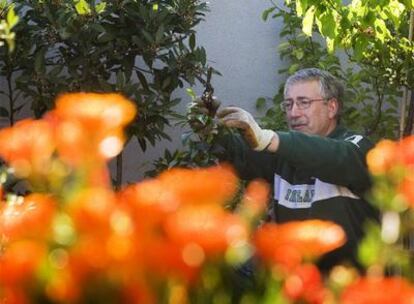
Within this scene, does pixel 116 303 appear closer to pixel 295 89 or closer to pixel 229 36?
pixel 295 89

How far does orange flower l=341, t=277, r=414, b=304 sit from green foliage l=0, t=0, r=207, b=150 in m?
3.35

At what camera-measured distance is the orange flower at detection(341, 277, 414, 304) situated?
625mm

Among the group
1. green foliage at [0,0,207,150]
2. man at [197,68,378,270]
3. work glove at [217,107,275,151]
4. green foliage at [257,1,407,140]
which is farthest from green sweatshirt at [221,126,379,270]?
green foliage at [257,1,407,140]

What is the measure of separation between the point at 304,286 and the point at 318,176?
6.97 ft

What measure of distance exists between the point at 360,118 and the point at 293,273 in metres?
4.32

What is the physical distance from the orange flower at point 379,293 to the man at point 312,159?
172 centimetres

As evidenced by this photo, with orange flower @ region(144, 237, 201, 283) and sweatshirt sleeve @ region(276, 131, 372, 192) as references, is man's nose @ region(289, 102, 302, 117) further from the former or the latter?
orange flower @ region(144, 237, 201, 283)

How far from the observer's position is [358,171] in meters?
2.86

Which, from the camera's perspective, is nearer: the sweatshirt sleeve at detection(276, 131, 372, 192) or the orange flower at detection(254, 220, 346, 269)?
the orange flower at detection(254, 220, 346, 269)

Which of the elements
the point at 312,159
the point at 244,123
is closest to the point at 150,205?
the point at 244,123

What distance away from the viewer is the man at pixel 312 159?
255 cm

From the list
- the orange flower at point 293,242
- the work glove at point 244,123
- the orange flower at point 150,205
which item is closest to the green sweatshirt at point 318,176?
the work glove at point 244,123

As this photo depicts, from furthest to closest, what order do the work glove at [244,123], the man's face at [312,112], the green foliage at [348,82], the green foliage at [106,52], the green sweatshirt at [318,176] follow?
the green foliage at [348,82] < the green foliage at [106,52] < the man's face at [312,112] < the green sweatshirt at [318,176] < the work glove at [244,123]

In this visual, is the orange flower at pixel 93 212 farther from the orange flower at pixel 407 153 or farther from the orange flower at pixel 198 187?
the orange flower at pixel 407 153
